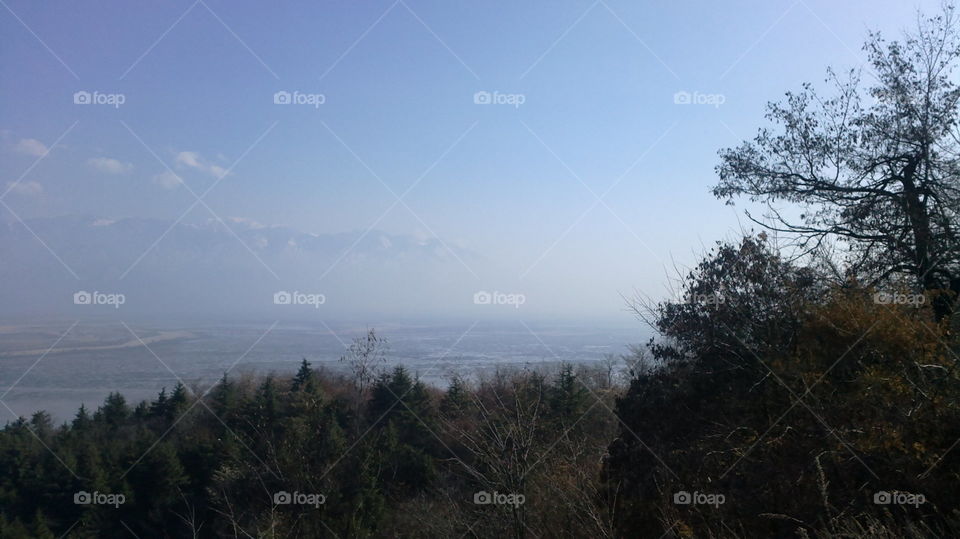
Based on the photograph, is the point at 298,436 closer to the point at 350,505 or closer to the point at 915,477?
the point at 350,505

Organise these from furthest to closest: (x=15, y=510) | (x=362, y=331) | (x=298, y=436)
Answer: (x=362, y=331), (x=15, y=510), (x=298, y=436)

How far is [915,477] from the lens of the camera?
6.35 m

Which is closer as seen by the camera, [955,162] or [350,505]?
[955,162]

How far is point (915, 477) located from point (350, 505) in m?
13.7

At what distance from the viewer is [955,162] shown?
11.7 metres

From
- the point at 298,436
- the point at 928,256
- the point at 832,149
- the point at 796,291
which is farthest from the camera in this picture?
the point at 298,436

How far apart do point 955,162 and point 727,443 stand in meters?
7.35

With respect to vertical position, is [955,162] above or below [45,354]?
above

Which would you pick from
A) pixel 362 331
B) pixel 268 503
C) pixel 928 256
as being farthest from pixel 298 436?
pixel 928 256

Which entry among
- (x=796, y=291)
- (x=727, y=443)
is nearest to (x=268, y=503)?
(x=727, y=443)

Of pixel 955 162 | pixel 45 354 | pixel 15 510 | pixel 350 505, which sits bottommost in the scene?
pixel 15 510

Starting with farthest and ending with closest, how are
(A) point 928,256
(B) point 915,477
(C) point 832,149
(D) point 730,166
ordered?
(D) point 730,166
(C) point 832,149
(A) point 928,256
(B) point 915,477

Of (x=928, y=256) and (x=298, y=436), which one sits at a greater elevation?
(x=928, y=256)

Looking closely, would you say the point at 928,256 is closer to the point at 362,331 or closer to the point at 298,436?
the point at 298,436
